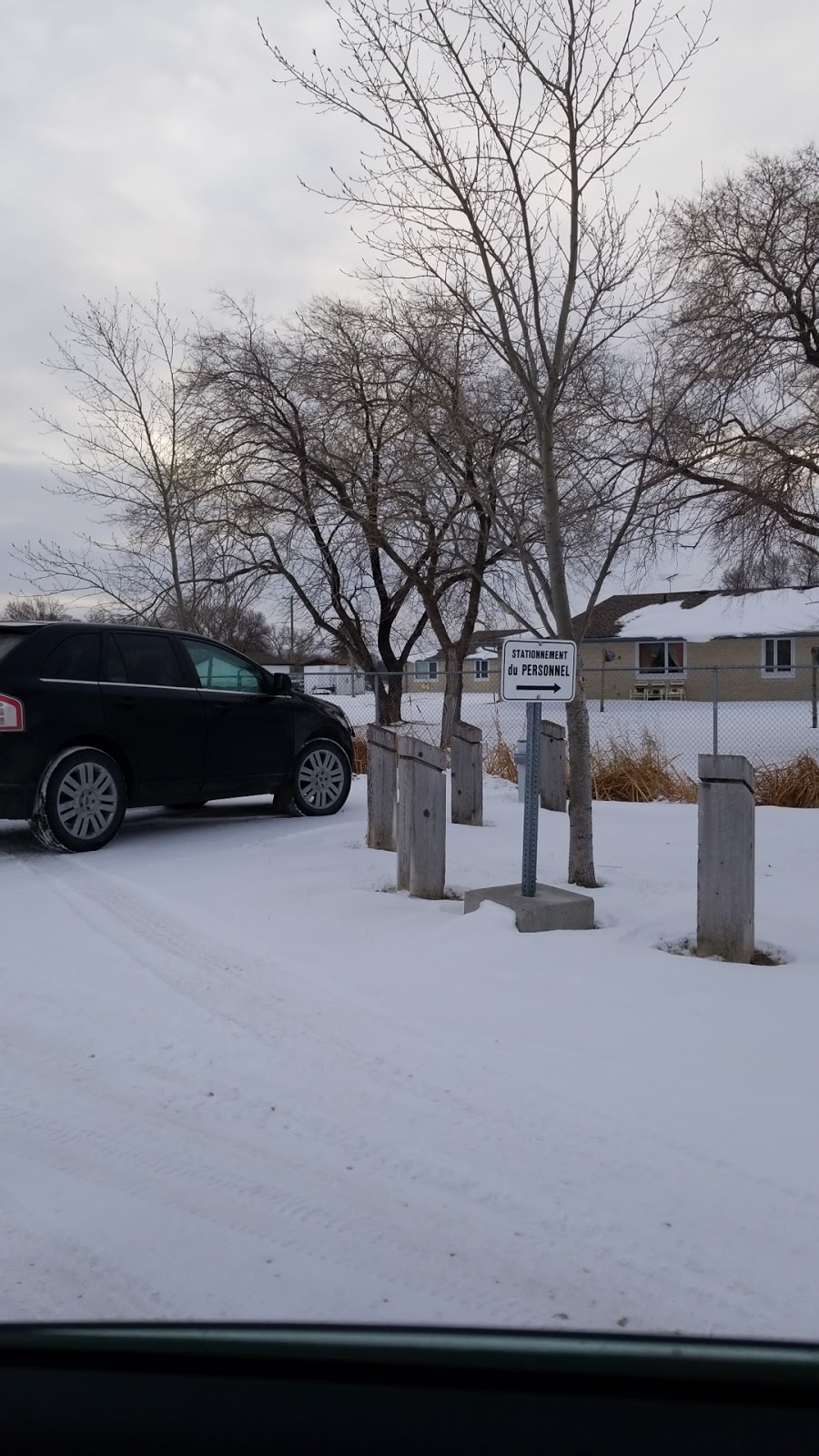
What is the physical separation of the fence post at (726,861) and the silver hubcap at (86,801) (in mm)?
4993

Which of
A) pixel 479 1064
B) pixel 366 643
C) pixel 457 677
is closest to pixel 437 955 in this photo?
pixel 479 1064

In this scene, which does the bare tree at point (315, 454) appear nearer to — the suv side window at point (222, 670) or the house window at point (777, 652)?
the suv side window at point (222, 670)

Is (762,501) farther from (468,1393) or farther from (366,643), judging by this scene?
(468,1393)

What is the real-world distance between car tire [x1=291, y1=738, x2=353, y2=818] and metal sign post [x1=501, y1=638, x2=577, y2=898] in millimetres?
Answer: 4559

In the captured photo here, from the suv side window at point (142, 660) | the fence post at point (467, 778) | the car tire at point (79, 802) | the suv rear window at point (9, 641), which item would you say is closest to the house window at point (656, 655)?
the fence post at point (467, 778)

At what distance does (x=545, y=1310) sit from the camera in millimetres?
2492

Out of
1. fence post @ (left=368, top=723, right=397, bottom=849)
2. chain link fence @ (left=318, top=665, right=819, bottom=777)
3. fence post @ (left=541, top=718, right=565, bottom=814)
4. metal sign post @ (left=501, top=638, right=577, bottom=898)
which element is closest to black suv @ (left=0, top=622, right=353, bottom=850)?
chain link fence @ (left=318, top=665, right=819, bottom=777)

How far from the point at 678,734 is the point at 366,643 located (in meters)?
7.61

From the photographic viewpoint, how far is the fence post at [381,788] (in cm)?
878

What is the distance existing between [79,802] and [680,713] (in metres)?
26.9

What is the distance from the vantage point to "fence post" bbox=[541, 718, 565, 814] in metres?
11.4

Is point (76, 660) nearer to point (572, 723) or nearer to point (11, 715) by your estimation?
point (11, 715)

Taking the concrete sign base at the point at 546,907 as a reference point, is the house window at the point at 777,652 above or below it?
above

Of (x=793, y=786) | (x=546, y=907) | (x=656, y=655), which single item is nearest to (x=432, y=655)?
(x=656, y=655)
